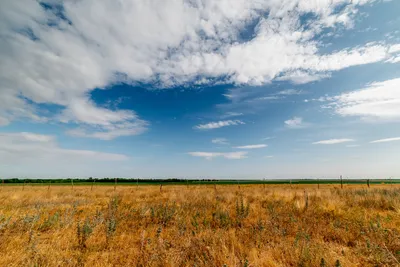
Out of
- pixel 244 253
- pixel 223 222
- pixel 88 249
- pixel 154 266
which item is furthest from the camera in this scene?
pixel 223 222

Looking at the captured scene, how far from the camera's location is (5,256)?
4195 mm

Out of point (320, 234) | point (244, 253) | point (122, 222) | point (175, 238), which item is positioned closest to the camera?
→ point (244, 253)

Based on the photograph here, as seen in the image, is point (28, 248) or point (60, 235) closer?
point (28, 248)

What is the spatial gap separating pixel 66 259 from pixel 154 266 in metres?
2.02

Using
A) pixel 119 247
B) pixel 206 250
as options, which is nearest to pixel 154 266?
pixel 206 250

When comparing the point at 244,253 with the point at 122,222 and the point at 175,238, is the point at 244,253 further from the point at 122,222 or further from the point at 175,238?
the point at 122,222

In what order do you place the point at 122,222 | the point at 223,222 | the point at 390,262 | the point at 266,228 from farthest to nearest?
the point at 122,222 < the point at 223,222 < the point at 266,228 < the point at 390,262

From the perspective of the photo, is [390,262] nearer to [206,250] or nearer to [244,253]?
[244,253]

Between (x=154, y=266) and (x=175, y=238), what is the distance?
2.01 meters

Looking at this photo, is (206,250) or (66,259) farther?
(206,250)

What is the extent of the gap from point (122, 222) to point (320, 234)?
6844 millimetres

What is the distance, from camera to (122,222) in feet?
25.8

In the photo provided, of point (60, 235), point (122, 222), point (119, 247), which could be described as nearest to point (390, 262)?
point (119, 247)

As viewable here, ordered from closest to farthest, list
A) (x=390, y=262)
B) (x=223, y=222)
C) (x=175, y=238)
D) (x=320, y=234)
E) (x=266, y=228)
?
1. (x=390, y=262)
2. (x=175, y=238)
3. (x=320, y=234)
4. (x=266, y=228)
5. (x=223, y=222)
